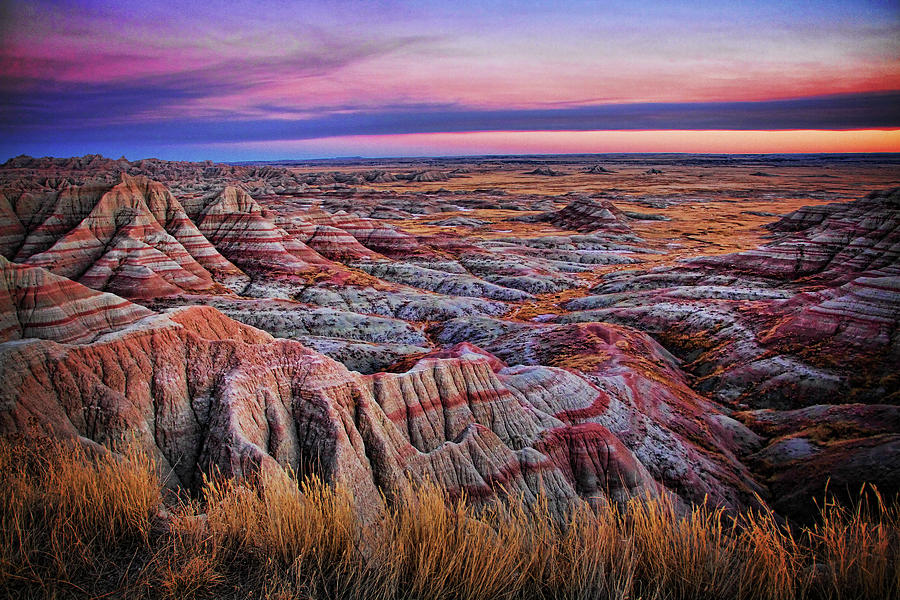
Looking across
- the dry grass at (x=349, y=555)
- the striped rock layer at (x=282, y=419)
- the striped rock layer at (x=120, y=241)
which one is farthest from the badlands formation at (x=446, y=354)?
the dry grass at (x=349, y=555)

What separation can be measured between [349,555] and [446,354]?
19518 millimetres

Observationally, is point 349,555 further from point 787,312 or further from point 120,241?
point 120,241

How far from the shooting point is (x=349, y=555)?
15.1 feet

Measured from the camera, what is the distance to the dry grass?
4.17 m

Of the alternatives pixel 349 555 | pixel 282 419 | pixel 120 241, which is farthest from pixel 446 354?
pixel 120 241

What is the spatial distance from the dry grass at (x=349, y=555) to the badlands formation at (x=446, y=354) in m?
1.71

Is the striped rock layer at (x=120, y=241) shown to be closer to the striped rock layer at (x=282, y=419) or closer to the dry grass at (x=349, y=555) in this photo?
the striped rock layer at (x=282, y=419)

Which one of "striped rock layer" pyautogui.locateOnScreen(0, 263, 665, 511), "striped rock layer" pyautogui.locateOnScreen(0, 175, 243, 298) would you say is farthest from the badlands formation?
"striped rock layer" pyautogui.locateOnScreen(0, 175, 243, 298)

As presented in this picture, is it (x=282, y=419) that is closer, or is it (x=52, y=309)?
(x=282, y=419)

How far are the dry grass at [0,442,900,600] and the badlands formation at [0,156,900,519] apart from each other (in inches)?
67.4

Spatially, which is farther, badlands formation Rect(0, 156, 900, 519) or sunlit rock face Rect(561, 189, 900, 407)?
sunlit rock face Rect(561, 189, 900, 407)

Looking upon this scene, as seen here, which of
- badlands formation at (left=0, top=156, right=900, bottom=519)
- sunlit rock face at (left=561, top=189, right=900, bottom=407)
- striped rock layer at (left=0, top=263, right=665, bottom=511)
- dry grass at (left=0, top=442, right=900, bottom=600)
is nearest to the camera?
dry grass at (left=0, top=442, right=900, bottom=600)

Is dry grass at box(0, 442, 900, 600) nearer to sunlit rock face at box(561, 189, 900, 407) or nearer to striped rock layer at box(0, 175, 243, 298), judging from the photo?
sunlit rock face at box(561, 189, 900, 407)

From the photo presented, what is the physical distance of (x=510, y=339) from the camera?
33.6 m
